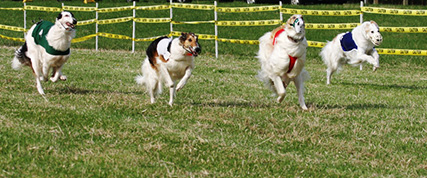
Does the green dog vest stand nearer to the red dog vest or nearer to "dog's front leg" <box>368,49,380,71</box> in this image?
the red dog vest

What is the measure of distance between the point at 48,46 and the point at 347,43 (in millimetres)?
5973

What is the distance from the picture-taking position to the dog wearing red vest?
308 inches

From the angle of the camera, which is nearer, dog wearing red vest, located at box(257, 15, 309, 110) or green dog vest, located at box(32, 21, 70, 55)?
dog wearing red vest, located at box(257, 15, 309, 110)

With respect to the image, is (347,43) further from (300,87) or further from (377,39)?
(300,87)

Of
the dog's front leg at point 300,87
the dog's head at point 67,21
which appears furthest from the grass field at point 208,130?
the dog's head at point 67,21

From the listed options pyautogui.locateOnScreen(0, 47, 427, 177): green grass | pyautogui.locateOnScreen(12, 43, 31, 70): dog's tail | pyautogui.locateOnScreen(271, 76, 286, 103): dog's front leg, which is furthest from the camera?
pyautogui.locateOnScreen(12, 43, 31, 70): dog's tail

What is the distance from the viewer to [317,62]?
58.3 ft

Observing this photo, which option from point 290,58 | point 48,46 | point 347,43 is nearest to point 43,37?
point 48,46

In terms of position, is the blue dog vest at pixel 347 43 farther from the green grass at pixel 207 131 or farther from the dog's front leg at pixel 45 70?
the dog's front leg at pixel 45 70

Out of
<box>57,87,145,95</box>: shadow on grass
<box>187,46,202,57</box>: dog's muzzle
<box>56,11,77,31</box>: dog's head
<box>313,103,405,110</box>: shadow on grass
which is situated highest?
<box>56,11,77,31</box>: dog's head

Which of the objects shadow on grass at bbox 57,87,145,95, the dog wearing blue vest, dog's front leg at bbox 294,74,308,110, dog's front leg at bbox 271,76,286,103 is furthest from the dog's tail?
dog's front leg at bbox 294,74,308,110

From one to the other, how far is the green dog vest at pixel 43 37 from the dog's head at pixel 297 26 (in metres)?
3.81

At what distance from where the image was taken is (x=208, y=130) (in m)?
7.10

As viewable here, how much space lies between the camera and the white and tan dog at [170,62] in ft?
26.6
